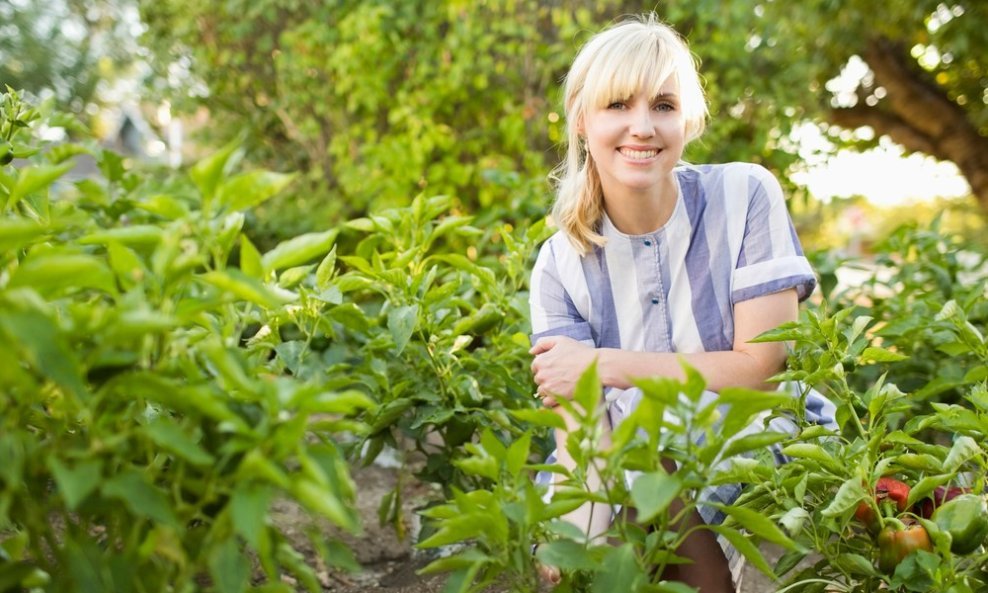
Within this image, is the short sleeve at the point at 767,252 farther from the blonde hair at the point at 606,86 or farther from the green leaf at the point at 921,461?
the green leaf at the point at 921,461

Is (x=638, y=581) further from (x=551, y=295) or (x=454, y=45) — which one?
(x=454, y=45)

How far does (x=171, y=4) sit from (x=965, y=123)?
26.2 ft

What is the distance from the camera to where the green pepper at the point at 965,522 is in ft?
4.87

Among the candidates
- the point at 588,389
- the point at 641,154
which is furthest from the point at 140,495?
the point at 641,154

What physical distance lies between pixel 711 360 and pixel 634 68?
0.63 m

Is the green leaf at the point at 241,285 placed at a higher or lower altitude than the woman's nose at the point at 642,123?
lower

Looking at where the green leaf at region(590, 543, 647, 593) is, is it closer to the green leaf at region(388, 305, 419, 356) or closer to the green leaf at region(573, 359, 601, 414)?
the green leaf at region(573, 359, 601, 414)

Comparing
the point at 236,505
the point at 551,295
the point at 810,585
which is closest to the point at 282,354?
the point at 551,295

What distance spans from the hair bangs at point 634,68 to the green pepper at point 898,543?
1000mm

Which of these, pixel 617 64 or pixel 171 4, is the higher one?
pixel 171 4

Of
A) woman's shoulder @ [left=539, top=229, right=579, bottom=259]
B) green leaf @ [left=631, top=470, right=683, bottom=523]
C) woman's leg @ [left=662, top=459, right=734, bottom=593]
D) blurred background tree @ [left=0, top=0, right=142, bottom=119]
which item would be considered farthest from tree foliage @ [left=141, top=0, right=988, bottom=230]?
blurred background tree @ [left=0, top=0, right=142, bottom=119]

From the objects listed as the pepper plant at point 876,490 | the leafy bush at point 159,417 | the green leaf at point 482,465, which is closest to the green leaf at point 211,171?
the leafy bush at point 159,417

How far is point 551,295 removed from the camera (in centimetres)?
226

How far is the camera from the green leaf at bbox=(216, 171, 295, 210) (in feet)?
3.79
